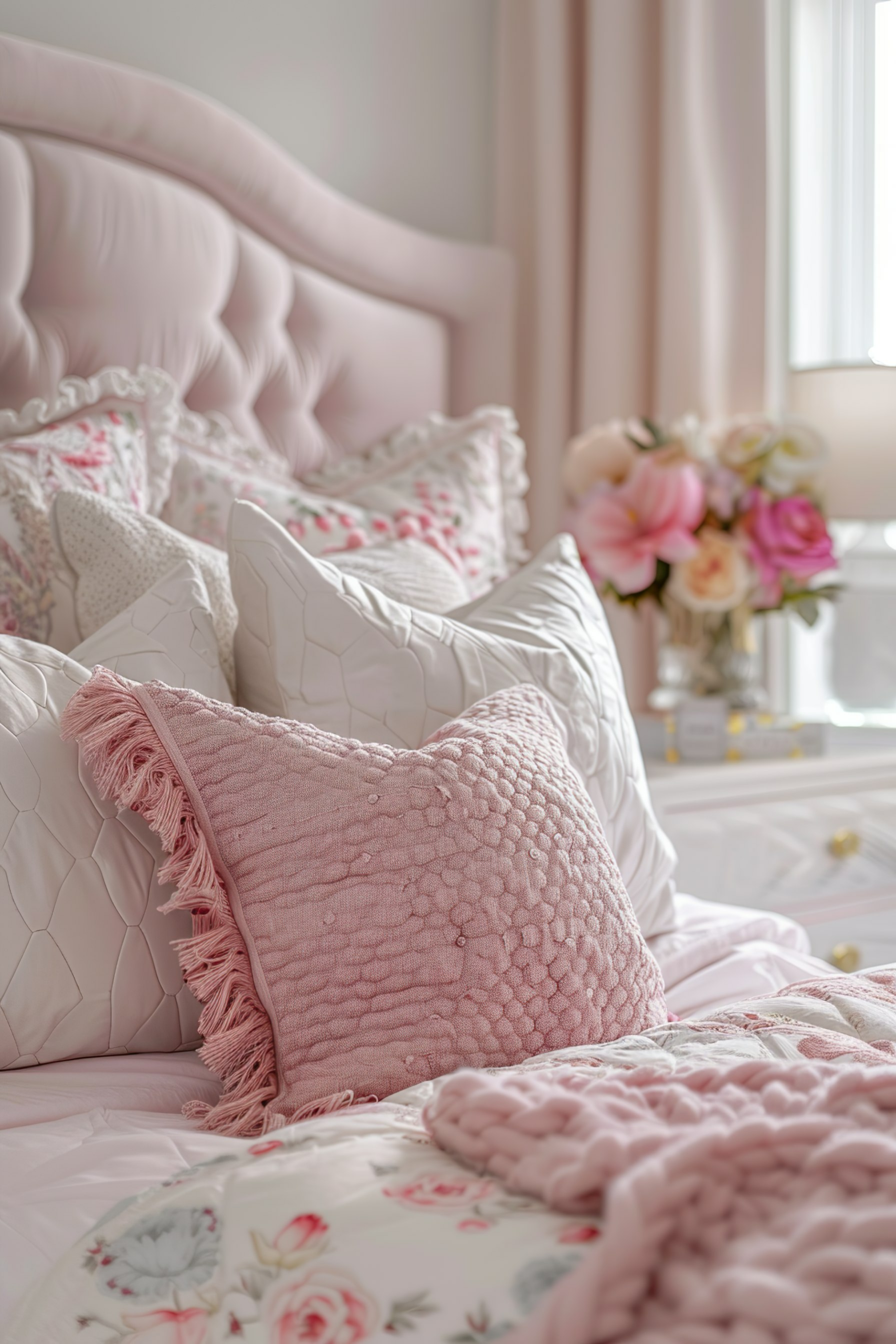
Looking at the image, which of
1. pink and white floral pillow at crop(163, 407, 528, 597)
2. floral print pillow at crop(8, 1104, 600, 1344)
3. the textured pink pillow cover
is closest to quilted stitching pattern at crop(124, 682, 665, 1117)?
the textured pink pillow cover

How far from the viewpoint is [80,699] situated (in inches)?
30.4

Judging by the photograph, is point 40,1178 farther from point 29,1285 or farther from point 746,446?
point 746,446

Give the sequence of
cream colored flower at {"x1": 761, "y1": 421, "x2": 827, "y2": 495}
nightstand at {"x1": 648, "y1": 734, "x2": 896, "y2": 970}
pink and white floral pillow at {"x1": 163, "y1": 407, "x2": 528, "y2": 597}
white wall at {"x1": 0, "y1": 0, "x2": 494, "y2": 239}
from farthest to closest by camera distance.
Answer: cream colored flower at {"x1": 761, "y1": 421, "x2": 827, "y2": 495}, white wall at {"x1": 0, "y1": 0, "x2": 494, "y2": 239}, nightstand at {"x1": 648, "y1": 734, "x2": 896, "y2": 970}, pink and white floral pillow at {"x1": 163, "y1": 407, "x2": 528, "y2": 597}

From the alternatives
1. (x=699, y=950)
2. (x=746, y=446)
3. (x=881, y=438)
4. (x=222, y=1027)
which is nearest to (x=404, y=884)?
(x=222, y=1027)

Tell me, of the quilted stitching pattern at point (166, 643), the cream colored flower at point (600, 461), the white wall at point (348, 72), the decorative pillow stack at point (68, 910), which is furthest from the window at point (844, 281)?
the decorative pillow stack at point (68, 910)

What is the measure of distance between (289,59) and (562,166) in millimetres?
494

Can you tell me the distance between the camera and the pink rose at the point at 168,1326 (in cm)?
48

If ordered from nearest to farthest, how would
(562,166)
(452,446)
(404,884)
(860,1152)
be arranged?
(860,1152) < (404,884) < (452,446) < (562,166)

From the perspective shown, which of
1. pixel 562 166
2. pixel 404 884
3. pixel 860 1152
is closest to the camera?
pixel 860 1152

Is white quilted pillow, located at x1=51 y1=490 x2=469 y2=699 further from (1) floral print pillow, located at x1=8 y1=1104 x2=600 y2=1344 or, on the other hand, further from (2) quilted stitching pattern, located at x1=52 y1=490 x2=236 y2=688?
(1) floral print pillow, located at x1=8 y1=1104 x2=600 y2=1344

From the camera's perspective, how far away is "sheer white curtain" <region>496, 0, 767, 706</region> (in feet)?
6.48

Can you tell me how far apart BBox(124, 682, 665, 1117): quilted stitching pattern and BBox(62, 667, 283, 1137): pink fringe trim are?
13 mm

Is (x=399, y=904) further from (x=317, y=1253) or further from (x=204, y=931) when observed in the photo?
(x=317, y=1253)

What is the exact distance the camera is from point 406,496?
1.50 meters
